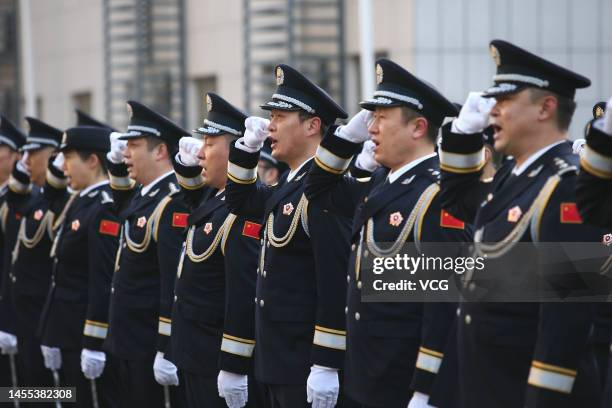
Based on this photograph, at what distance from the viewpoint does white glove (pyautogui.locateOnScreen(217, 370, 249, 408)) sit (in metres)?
6.45

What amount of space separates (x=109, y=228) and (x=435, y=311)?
3555mm

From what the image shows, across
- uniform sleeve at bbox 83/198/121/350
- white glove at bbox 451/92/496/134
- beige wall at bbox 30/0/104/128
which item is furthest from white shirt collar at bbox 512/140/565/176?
beige wall at bbox 30/0/104/128

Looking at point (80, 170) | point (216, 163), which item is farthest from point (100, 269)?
point (216, 163)

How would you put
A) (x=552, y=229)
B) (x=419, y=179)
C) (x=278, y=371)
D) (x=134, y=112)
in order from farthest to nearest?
(x=134, y=112) < (x=278, y=371) < (x=419, y=179) < (x=552, y=229)

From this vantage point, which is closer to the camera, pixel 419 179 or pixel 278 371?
pixel 419 179

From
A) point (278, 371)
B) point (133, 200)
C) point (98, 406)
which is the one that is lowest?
point (98, 406)

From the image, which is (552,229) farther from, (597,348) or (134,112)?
(134,112)

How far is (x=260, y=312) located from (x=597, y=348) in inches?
65.2

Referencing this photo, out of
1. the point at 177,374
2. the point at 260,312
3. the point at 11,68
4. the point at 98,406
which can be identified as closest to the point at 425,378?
the point at 260,312

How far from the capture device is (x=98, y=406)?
A: 26.9 feet

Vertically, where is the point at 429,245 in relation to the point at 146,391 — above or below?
above

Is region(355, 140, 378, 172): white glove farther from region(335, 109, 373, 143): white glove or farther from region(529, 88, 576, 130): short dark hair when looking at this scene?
region(529, 88, 576, 130): short dark hair

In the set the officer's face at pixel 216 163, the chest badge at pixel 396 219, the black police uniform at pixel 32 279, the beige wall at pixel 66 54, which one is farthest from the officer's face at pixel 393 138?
the beige wall at pixel 66 54

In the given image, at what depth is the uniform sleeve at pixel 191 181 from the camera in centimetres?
723
